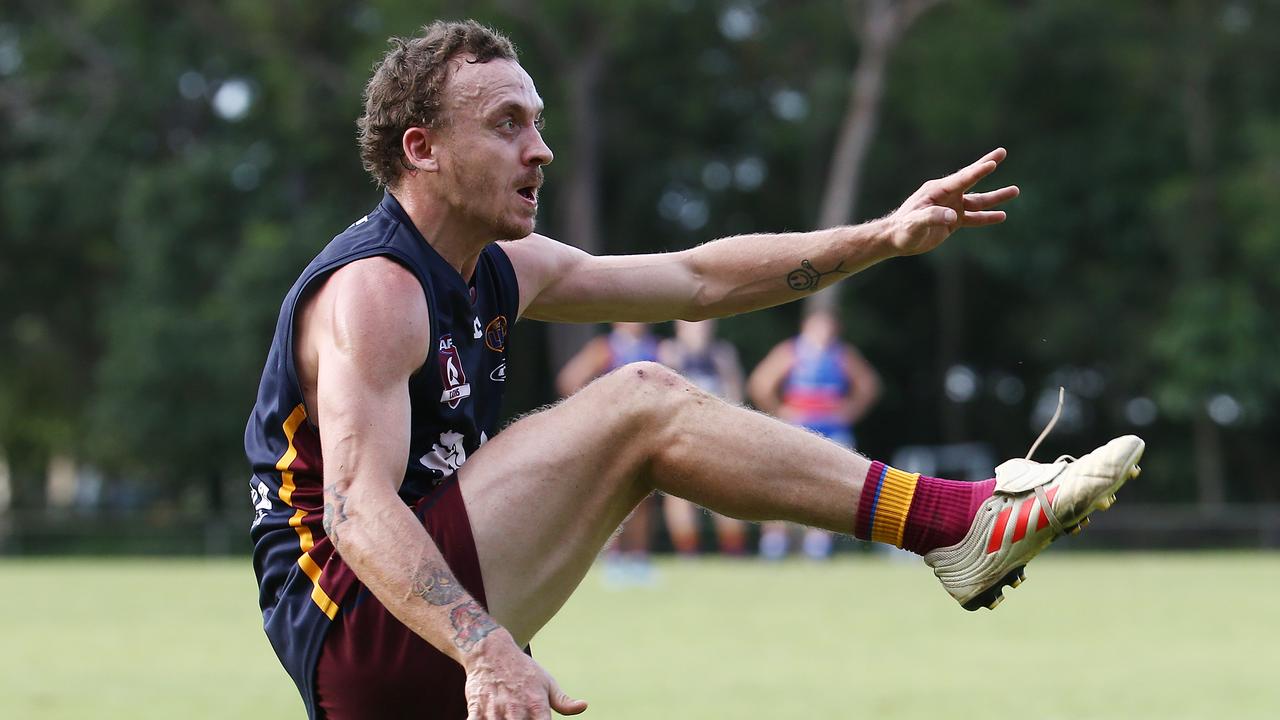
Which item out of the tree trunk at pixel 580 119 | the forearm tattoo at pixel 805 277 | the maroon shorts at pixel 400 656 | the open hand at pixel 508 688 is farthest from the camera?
the tree trunk at pixel 580 119

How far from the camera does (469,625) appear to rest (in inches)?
148

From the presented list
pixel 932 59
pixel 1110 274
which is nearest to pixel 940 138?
pixel 932 59

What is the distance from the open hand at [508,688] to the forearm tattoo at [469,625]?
1.1 inches

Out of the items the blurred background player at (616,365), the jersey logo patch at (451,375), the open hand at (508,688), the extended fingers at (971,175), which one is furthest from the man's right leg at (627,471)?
the blurred background player at (616,365)

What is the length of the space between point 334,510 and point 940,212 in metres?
1.91

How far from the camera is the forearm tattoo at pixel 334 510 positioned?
12.6ft

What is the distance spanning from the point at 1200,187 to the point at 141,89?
19.2 meters

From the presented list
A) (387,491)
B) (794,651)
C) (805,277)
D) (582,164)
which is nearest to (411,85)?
(387,491)

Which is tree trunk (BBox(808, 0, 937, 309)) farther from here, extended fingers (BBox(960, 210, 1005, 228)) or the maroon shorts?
the maroon shorts

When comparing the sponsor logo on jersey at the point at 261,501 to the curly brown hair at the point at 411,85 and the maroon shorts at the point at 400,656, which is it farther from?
the curly brown hair at the point at 411,85

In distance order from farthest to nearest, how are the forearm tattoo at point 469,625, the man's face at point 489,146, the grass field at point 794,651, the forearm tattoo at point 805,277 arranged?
1. the grass field at point 794,651
2. the forearm tattoo at point 805,277
3. the man's face at point 489,146
4. the forearm tattoo at point 469,625

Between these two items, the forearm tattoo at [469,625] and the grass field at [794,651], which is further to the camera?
the grass field at [794,651]

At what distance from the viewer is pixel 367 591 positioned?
4074 millimetres

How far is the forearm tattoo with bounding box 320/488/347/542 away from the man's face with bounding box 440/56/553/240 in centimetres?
86
